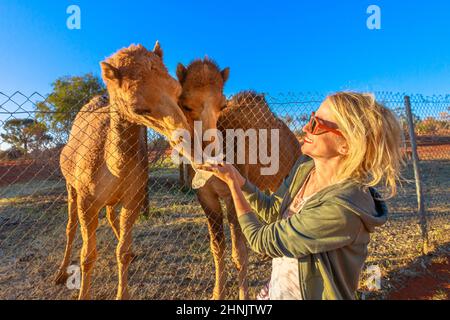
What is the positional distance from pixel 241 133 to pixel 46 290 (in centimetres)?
367

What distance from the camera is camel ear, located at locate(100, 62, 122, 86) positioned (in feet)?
8.56

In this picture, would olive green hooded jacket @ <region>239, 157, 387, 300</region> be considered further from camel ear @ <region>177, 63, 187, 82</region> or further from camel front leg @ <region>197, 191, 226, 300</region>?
camel ear @ <region>177, 63, 187, 82</region>

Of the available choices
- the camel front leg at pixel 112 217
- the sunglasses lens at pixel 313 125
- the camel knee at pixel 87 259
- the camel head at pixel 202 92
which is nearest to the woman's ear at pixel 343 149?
the sunglasses lens at pixel 313 125

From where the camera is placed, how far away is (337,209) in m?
1.35

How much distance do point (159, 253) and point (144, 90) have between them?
3671 mm

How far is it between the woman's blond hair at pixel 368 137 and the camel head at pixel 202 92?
5.91 ft

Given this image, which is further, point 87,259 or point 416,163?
point 416,163

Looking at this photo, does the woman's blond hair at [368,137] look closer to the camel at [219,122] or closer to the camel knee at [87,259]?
the camel at [219,122]

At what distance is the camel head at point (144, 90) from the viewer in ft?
8.44

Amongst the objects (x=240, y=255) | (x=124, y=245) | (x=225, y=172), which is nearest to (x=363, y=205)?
(x=225, y=172)

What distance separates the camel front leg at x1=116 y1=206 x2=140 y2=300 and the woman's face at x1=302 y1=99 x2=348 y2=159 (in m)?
2.51

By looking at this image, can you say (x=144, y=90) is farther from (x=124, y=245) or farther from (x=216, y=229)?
(x=216, y=229)

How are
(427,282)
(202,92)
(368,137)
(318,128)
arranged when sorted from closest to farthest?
(368,137) < (318,128) < (202,92) < (427,282)
